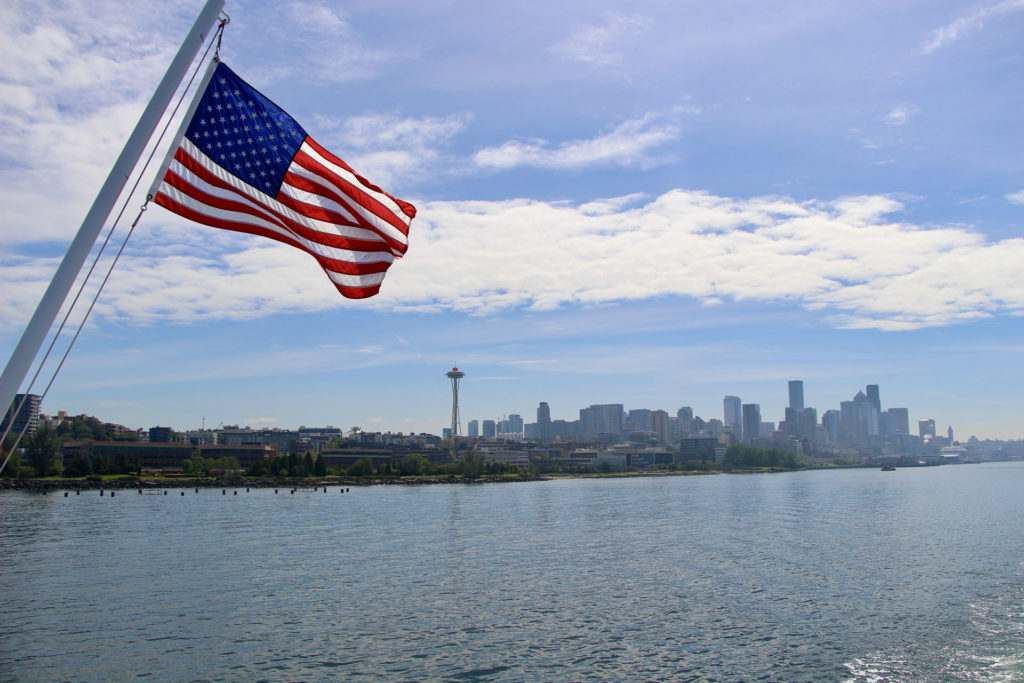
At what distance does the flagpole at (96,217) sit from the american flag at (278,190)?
2.08 meters

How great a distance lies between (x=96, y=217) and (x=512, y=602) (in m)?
33.3

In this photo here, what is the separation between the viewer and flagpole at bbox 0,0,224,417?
29.8ft

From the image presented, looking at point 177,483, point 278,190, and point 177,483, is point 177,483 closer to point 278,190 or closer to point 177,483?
point 177,483

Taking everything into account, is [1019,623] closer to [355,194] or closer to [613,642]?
[613,642]

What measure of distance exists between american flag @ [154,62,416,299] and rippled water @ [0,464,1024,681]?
731 inches

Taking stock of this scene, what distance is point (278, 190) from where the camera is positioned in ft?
43.8

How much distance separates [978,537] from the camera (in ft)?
219

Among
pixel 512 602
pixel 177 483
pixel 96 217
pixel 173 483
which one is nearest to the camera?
pixel 96 217

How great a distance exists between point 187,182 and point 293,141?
1.90 metres

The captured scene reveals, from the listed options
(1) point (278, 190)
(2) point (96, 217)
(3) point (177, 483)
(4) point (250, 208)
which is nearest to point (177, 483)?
(3) point (177, 483)

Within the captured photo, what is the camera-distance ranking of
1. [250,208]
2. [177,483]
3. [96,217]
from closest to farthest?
[96,217] < [250,208] < [177,483]

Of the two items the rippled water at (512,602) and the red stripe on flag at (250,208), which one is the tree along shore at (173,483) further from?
the red stripe on flag at (250,208)

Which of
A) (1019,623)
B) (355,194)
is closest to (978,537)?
(1019,623)

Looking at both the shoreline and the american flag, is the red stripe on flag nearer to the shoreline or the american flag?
the american flag
